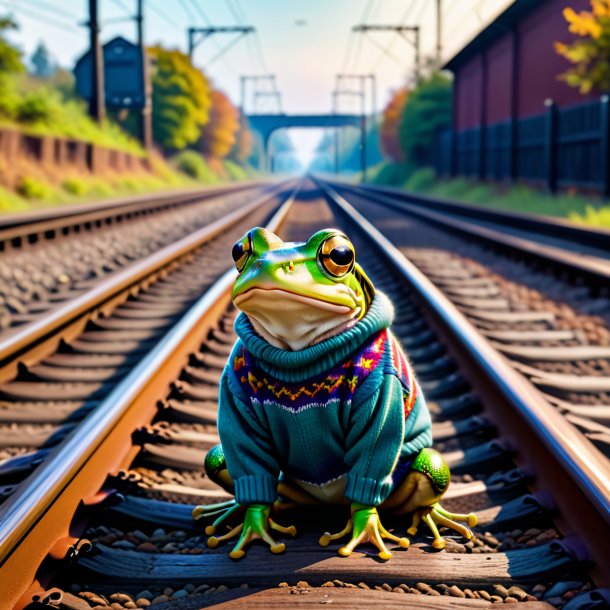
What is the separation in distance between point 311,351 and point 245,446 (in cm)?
43

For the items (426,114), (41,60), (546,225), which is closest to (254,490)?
(546,225)

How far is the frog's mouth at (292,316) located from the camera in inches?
83.6

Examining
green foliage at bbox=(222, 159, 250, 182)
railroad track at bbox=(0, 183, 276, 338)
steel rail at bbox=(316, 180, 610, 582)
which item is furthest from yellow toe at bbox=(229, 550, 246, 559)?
green foliage at bbox=(222, 159, 250, 182)

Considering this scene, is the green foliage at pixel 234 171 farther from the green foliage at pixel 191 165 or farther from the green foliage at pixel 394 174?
the green foliage at pixel 394 174

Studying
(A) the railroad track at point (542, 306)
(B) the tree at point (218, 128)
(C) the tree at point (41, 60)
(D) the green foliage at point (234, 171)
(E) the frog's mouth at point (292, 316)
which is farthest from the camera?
(C) the tree at point (41, 60)

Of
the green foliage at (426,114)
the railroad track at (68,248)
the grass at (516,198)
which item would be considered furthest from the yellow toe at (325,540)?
the green foliage at (426,114)

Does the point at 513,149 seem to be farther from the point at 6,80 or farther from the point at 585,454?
the point at 585,454

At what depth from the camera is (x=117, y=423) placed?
341cm

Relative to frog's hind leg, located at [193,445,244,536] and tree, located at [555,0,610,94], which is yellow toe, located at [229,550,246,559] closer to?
frog's hind leg, located at [193,445,244,536]

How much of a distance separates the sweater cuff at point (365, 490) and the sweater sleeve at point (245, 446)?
0.83ft

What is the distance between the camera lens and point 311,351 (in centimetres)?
222

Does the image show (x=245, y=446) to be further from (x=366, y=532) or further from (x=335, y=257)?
(x=335, y=257)

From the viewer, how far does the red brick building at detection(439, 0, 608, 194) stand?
21297 mm

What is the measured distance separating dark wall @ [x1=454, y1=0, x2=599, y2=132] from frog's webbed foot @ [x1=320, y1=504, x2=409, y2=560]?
68.9 feet
